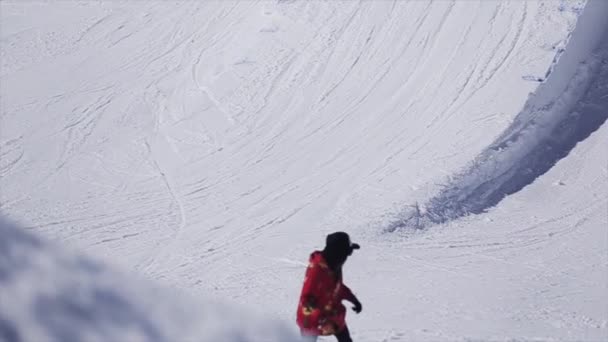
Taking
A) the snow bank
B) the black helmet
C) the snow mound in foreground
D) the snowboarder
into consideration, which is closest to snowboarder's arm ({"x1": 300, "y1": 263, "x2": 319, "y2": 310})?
the snowboarder

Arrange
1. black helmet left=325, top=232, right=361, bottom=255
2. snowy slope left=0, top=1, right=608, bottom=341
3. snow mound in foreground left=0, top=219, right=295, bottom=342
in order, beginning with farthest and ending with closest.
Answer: snowy slope left=0, top=1, right=608, bottom=341, black helmet left=325, top=232, right=361, bottom=255, snow mound in foreground left=0, top=219, right=295, bottom=342

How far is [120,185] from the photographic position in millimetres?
11336

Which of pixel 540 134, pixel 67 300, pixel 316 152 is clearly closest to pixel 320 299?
pixel 67 300

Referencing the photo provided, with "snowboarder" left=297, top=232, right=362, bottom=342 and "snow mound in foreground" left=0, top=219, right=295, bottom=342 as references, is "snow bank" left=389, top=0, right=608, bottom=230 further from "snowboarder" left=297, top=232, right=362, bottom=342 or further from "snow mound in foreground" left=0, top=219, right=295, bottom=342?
"snow mound in foreground" left=0, top=219, right=295, bottom=342

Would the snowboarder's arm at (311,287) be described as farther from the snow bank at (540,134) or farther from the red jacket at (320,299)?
the snow bank at (540,134)

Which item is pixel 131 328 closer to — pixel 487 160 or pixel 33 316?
pixel 33 316

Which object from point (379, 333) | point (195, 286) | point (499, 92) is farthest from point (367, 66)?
point (379, 333)

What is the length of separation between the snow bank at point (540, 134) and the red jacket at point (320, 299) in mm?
5424

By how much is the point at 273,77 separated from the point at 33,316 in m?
13.3

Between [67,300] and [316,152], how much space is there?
10795 mm

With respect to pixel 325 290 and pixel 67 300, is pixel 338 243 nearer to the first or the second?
pixel 325 290

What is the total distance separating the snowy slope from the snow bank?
7 centimetres

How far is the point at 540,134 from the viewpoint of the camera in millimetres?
11969

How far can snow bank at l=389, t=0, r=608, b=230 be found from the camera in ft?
34.7
